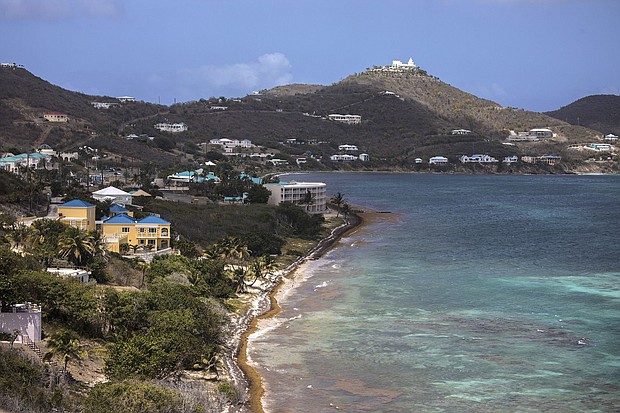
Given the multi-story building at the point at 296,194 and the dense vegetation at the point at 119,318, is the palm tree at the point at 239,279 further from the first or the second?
the multi-story building at the point at 296,194

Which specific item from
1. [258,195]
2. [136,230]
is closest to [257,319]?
[136,230]

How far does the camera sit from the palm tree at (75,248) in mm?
37656

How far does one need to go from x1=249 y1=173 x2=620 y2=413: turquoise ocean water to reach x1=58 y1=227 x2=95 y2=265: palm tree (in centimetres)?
844

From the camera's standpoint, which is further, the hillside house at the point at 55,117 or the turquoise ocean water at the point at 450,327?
the hillside house at the point at 55,117

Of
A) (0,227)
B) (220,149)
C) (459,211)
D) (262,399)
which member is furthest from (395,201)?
(262,399)

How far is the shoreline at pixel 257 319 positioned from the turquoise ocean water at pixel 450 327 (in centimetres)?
43

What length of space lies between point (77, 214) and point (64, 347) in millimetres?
22819

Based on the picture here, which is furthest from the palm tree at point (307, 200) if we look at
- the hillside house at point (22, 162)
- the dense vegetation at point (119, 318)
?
the dense vegetation at point (119, 318)

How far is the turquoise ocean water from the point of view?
29.4 metres

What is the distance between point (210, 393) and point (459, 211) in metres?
79.1

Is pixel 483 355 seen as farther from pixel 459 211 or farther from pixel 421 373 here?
pixel 459 211

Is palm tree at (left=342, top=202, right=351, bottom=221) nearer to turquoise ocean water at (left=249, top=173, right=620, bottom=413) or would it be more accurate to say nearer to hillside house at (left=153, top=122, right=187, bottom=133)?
turquoise ocean water at (left=249, top=173, right=620, bottom=413)

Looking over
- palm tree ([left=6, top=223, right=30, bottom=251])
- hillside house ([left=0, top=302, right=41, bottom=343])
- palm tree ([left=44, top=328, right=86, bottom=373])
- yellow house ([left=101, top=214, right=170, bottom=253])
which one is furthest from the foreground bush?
yellow house ([left=101, top=214, right=170, bottom=253])

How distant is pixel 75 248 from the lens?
3772cm
